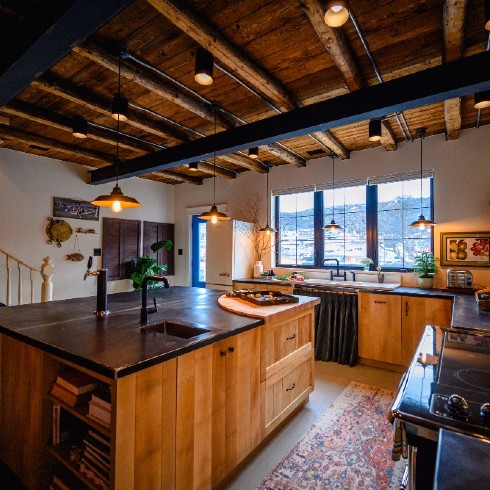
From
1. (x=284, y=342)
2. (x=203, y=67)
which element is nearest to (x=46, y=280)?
(x=284, y=342)

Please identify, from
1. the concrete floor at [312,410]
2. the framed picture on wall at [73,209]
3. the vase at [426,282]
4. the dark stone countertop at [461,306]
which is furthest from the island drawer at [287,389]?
the framed picture on wall at [73,209]

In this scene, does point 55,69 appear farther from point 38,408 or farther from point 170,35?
point 38,408

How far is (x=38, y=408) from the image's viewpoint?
Result: 1.67m

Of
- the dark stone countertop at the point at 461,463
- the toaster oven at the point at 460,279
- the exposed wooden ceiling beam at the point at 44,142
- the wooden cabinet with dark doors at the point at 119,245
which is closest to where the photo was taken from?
the dark stone countertop at the point at 461,463

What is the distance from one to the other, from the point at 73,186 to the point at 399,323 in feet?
17.5

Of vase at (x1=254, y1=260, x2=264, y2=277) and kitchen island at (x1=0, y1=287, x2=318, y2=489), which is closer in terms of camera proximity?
kitchen island at (x1=0, y1=287, x2=318, y2=489)

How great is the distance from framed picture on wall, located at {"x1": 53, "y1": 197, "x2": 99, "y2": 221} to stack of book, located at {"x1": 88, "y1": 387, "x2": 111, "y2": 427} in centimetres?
425

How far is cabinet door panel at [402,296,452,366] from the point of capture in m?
3.33

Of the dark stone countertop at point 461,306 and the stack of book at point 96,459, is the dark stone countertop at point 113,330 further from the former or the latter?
the dark stone countertop at point 461,306

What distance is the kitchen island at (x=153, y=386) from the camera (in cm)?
134

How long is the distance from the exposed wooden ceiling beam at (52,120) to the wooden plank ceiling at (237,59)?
0.04ft

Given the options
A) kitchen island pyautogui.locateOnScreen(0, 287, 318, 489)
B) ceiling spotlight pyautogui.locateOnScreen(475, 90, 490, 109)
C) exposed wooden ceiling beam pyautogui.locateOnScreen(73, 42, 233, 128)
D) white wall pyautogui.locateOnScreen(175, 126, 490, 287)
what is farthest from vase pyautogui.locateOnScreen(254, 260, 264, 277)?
ceiling spotlight pyautogui.locateOnScreen(475, 90, 490, 109)

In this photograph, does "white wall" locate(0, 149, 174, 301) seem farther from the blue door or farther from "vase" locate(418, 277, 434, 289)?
"vase" locate(418, 277, 434, 289)

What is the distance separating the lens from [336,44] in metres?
2.02
